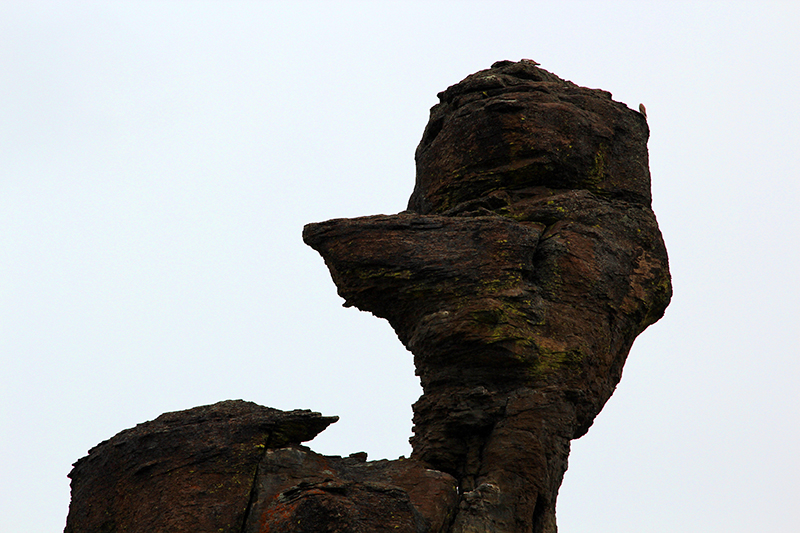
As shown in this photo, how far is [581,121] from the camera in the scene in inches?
931

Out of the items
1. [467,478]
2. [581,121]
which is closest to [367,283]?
[467,478]

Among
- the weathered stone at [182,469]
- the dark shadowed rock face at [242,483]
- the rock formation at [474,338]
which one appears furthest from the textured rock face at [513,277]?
the weathered stone at [182,469]

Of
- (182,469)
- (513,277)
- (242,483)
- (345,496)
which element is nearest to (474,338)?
(513,277)

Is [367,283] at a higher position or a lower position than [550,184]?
lower

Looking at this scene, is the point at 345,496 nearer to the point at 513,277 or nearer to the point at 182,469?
the point at 182,469

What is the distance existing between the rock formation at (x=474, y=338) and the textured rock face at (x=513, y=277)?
0.03 m

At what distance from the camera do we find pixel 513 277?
21156mm

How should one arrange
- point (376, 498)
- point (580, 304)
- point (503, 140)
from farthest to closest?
1. point (503, 140)
2. point (580, 304)
3. point (376, 498)

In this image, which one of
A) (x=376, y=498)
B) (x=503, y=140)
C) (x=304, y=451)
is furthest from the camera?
(x=503, y=140)

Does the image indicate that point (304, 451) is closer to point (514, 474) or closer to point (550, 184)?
point (514, 474)

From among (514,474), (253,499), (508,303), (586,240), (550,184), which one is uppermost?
(550,184)

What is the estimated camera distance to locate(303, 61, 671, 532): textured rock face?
20.1m

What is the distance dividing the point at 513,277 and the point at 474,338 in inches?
64.2

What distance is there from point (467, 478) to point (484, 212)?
223 inches
